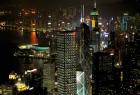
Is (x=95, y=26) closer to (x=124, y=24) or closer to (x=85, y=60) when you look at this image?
(x=124, y=24)

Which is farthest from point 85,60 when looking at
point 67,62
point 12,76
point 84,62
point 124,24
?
point 124,24

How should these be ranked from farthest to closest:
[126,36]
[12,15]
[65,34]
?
[12,15], [126,36], [65,34]

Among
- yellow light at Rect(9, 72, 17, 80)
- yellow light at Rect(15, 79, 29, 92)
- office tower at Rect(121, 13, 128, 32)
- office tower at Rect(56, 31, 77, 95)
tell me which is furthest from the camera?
office tower at Rect(121, 13, 128, 32)

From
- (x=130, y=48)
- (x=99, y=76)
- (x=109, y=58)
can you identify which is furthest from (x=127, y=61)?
(x=99, y=76)

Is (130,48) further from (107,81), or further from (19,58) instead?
(19,58)

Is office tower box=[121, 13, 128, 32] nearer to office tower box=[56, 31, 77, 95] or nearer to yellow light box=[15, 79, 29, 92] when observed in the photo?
yellow light box=[15, 79, 29, 92]

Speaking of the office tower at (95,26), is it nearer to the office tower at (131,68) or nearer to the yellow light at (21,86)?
the office tower at (131,68)

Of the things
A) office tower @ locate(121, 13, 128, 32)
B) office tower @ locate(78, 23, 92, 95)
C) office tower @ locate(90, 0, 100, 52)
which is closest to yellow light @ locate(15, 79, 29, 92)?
office tower @ locate(78, 23, 92, 95)
